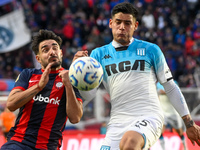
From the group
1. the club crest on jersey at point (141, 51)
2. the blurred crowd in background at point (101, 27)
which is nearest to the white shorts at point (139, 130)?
the club crest on jersey at point (141, 51)

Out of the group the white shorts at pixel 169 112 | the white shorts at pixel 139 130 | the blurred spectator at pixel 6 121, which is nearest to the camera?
the white shorts at pixel 139 130

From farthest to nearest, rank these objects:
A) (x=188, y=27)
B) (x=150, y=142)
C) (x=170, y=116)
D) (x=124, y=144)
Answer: (x=188, y=27) → (x=170, y=116) → (x=150, y=142) → (x=124, y=144)

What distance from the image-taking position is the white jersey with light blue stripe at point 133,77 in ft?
13.3

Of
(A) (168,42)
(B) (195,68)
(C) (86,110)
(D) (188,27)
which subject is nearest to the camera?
(C) (86,110)

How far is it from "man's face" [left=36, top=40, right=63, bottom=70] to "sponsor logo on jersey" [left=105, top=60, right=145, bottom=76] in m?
0.64

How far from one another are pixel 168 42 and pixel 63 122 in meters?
12.5

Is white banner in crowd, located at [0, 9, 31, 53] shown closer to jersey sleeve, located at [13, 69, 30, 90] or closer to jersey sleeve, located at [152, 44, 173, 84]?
jersey sleeve, located at [13, 69, 30, 90]

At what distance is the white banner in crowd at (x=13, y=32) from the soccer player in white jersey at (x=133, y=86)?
438 inches

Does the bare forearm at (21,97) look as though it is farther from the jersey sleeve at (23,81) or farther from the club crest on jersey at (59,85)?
the club crest on jersey at (59,85)

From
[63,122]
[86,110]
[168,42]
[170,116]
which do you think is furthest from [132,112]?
[168,42]

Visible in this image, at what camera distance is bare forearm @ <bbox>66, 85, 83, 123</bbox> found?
151 inches

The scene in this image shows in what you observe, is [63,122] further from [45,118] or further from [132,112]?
[132,112]

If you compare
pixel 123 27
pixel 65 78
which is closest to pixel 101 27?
pixel 123 27

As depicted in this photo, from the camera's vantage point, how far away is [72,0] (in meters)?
17.5
